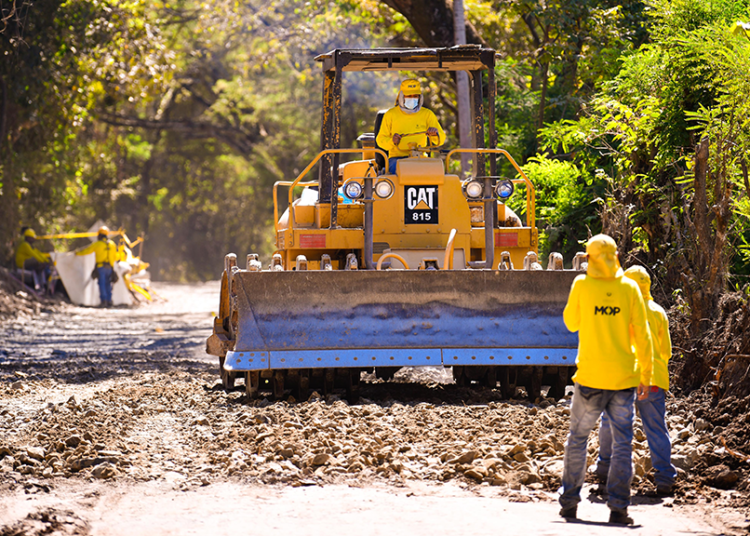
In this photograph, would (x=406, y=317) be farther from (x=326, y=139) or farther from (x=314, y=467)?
(x=326, y=139)

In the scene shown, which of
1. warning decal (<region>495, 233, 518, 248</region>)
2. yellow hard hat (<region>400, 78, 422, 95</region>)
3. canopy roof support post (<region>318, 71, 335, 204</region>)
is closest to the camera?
warning decal (<region>495, 233, 518, 248</region>)

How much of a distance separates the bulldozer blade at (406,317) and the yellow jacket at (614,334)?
9.57 ft

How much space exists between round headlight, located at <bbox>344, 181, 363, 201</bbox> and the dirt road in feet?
6.11

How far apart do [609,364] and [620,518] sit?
833mm

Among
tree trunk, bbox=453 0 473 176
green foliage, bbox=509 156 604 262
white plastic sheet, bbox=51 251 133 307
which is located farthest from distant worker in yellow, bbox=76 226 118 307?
green foliage, bbox=509 156 604 262

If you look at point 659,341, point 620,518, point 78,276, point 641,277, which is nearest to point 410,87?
point 641,277

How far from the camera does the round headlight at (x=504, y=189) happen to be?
925 cm

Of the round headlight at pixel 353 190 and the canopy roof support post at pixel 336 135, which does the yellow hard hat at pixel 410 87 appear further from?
the round headlight at pixel 353 190

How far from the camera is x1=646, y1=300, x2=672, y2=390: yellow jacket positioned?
5.65m

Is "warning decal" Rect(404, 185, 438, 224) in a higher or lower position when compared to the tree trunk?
lower

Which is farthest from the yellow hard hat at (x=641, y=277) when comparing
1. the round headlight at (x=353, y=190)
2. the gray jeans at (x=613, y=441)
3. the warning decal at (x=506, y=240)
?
the warning decal at (x=506, y=240)

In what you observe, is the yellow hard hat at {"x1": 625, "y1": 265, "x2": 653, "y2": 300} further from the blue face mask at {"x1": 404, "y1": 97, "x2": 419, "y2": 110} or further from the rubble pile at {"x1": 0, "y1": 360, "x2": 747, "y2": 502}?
the blue face mask at {"x1": 404, "y1": 97, "x2": 419, "y2": 110}

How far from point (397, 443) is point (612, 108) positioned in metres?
6.31

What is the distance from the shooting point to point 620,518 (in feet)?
17.1
